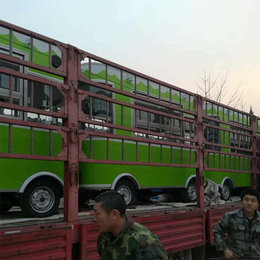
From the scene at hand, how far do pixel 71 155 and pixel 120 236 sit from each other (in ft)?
4.44

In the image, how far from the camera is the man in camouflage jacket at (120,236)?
5.26 feet

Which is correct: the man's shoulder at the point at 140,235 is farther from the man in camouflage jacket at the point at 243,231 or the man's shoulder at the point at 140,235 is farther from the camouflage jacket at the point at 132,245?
the man in camouflage jacket at the point at 243,231

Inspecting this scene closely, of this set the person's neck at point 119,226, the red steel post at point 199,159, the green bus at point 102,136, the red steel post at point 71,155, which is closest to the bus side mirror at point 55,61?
the green bus at point 102,136

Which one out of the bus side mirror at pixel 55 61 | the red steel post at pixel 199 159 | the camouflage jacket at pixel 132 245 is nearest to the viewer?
the camouflage jacket at pixel 132 245

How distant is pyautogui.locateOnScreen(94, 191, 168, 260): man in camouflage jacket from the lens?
160 centimetres

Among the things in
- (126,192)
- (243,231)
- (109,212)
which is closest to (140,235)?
(109,212)

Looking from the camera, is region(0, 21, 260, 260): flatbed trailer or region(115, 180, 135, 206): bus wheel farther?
region(115, 180, 135, 206): bus wheel

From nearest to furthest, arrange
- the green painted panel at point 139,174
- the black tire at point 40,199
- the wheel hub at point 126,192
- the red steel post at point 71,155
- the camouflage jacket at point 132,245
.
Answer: the camouflage jacket at point 132,245 → the red steel post at point 71,155 → the black tire at point 40,199 → the green painted panel at point 139,174 → the wheel hub at point 126,192

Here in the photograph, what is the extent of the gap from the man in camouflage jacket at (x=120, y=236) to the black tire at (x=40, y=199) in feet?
8.81

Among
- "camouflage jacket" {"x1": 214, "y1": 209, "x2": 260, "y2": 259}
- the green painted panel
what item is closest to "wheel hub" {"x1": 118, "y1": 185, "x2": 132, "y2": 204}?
the green painted panel

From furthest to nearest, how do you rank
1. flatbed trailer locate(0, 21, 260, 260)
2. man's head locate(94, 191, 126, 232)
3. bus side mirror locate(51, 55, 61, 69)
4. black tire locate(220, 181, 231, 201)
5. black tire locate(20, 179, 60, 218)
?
black tire locate(220, 181, 231, 201)
black tire locate(20, 179, 60, 218)
bus side mirror locate(51, 55, 61, 69)
flatbed trailer locate(0, 21, 260, 260)
man's head locate(94, 191, 126, 232)

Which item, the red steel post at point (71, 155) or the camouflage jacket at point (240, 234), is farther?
the camouflage jacket at point (240, 234)

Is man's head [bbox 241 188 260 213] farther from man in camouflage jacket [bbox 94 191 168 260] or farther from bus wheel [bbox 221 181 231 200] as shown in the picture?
Answer: bus wheel [bbox 221 181 231 200]

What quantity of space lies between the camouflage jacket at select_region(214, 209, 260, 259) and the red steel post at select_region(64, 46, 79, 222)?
1332 mm
